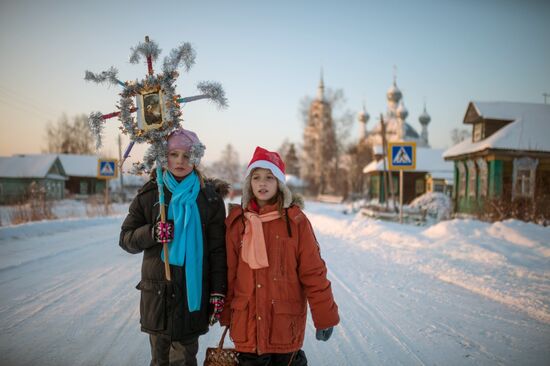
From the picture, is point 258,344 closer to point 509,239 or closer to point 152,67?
point 152,67

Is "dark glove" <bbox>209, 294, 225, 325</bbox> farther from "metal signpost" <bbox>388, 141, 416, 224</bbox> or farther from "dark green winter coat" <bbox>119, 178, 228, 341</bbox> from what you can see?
"metal signpost" <bbox>388, 141, 416, 224</bbox>

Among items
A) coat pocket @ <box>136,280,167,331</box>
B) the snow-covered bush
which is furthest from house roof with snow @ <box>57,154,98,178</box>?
coat pocket @ <box>136,280,167,331</box>

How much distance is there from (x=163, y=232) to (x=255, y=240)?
0.66 m

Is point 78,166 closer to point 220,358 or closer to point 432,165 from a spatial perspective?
point 432,165

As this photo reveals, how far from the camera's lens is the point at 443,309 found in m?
4.45

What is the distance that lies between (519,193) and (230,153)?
6070 centimetres

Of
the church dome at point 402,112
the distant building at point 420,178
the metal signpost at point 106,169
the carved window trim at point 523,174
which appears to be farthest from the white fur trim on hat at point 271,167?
the church dome at point 402,112

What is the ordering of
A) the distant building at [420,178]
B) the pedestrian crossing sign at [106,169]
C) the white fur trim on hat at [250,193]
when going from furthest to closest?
the distant building at [420,178] < the pedestrian crossing sign at [106,169] < the white fur trim on hat at [250,193]

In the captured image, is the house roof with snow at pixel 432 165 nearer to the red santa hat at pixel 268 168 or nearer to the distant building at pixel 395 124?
the distant building at pixel 395 124

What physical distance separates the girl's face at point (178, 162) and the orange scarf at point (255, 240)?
618 millimetres

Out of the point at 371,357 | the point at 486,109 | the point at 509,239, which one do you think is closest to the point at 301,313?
the point at 371,357

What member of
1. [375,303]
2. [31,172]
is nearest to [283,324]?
[375,303]

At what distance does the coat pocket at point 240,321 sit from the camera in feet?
7.91

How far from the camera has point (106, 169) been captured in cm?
1551
